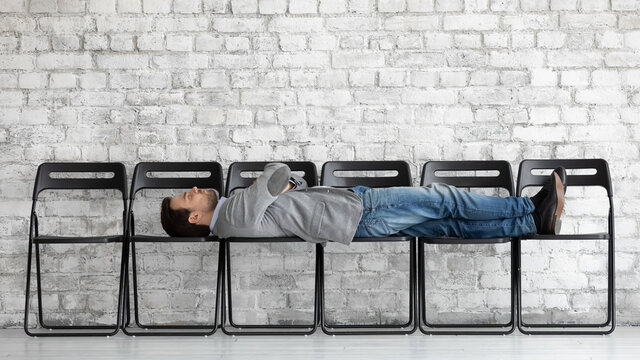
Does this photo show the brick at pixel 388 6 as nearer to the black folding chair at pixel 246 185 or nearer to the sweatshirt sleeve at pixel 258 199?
the black folding chair at pixel 246 185

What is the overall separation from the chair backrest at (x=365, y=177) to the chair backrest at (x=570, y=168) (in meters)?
0.64

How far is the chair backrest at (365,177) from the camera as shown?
3.76 metres

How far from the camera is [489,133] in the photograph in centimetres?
397

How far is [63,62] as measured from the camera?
401 centimetres

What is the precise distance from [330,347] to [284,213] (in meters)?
0.69

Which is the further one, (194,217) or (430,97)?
(430,97)

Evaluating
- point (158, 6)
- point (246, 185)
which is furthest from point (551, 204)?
point (158, 6)

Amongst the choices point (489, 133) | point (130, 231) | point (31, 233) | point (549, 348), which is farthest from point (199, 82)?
point (549, 348)

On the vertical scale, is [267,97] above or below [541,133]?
above

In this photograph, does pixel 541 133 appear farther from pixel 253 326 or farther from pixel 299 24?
pixel 253 326

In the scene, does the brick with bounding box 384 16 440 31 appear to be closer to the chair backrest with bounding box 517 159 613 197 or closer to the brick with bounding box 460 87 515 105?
the brick with bounding box 460 87 515 105

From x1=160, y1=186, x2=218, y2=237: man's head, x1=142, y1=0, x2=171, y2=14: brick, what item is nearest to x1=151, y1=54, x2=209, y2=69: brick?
x1=142, y1=0, x2=171, y2=14: brick

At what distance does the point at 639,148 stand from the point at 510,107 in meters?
0.78

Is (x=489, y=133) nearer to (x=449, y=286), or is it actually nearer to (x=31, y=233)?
(x=449, y=286)
